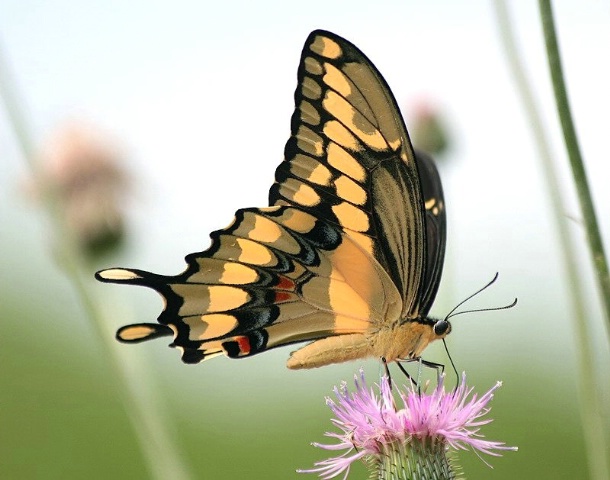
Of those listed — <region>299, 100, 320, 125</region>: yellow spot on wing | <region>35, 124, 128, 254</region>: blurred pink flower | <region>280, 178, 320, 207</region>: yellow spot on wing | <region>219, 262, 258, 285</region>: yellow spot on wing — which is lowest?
<region>219, 262, 258, 285</region>: yellow spot on wing

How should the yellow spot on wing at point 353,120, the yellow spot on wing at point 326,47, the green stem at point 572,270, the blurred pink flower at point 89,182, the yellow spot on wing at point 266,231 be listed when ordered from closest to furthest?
the green stem at point 572,270, the yellow spot on wing at point 326,47, the yellow spot on wing at point 353,120, the yellow spot on wing at point 266,231, the blurred pink flower at point 89,182

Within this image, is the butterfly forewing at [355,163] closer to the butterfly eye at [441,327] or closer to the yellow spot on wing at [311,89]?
the yellow spot on wing at [311,89]

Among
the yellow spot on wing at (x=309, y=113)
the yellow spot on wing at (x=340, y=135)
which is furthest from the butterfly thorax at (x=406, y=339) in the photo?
the yellow spot on wing at (x=309, y=113)

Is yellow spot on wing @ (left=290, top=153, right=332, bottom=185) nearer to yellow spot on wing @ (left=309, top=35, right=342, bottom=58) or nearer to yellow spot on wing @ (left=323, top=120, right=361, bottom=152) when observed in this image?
yellow spot on wing @ (left=323, top=120, right=361, bottom=152)

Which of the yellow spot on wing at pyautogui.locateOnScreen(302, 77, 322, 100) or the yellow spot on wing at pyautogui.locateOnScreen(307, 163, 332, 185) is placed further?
the yellow spot on wing at pyautogui.locateOnScreen(307, 163, 332, 185)

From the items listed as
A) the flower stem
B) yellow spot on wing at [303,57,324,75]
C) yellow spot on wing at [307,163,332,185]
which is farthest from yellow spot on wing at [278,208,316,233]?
the flower stem

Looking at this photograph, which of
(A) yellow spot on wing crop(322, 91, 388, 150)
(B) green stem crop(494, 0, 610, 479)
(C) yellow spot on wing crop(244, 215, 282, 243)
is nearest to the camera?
(B) green stem crop(494, 0, 610, 479)
